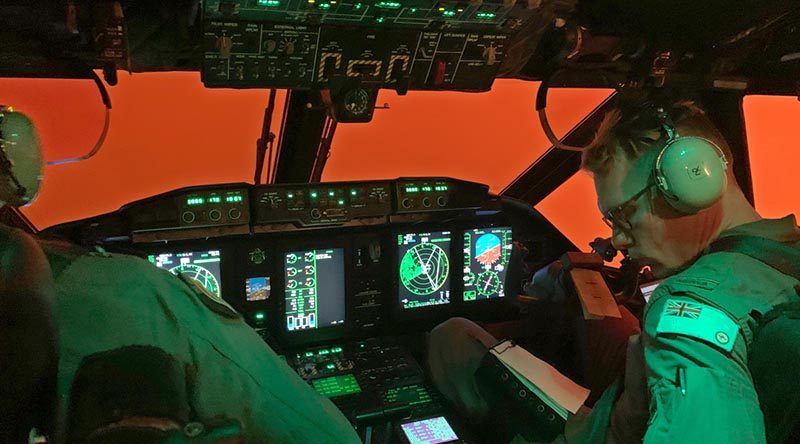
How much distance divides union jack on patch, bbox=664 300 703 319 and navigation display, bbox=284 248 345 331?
4.81 ft

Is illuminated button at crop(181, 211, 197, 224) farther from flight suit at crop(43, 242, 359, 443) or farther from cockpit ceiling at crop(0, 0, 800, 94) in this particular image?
flight suit at crop(43, 242, 359, 443)

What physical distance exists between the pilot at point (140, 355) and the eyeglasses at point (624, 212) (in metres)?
0.83

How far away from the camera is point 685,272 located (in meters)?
1.17

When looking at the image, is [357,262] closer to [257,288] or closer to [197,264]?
[257,288]

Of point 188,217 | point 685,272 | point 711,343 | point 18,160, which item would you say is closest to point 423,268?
point 188,217

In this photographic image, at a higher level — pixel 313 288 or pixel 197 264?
pixel 197 264

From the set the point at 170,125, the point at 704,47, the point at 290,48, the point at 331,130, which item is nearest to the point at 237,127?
the point at 170,125

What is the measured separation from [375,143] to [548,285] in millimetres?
1087

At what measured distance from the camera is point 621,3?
1804 millimetres

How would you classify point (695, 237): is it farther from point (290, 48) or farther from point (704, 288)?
point (290, 48)

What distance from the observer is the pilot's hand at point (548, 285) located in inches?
95.4

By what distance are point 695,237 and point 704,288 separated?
21 centimetres

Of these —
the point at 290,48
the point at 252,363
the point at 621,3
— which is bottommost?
the point at 252,363

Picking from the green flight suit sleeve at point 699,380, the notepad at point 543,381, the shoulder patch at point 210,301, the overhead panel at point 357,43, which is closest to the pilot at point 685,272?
the green flight suit sleeve at point 699,380
